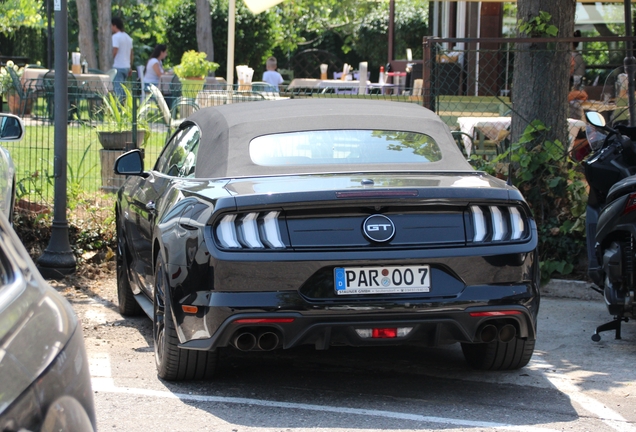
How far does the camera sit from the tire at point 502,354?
523cm

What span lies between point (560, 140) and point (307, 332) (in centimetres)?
455

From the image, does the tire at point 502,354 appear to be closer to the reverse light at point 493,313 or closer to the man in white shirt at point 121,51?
the reverse light at point 493,313

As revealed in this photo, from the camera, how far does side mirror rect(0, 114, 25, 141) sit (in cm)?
688

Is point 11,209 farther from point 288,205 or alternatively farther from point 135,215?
point 288,205

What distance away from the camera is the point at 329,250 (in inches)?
175

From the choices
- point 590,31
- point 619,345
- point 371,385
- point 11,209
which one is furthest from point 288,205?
point 590,31

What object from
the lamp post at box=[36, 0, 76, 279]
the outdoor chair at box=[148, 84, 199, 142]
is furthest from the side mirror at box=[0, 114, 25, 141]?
the outdoor chair at box=[148, 84, 199, 142]

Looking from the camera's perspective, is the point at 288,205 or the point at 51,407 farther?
the point at 288,205

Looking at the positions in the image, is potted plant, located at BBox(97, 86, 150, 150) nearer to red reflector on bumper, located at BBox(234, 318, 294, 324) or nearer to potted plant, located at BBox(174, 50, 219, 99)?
red reflector on bumper, located at BBox(234, 318, 294, 324)

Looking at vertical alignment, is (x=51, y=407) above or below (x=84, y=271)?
above

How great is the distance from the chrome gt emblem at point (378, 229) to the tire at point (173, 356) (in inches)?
39.4

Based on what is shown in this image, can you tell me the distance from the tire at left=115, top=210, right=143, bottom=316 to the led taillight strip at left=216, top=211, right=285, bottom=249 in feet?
7.66

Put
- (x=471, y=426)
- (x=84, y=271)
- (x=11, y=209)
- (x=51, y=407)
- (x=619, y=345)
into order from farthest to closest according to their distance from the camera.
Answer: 1. (x=84, y=271)
2. (x=11, y=209)
3. (x=619, y=345)
4. (x=471, y=426)
5. (x=51, y=407)

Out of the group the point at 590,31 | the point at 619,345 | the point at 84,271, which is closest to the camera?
the point at 619,345
